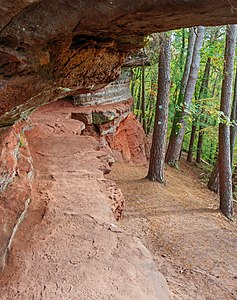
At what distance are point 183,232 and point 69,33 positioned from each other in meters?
6.72

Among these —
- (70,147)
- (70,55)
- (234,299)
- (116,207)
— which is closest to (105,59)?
(70,55)

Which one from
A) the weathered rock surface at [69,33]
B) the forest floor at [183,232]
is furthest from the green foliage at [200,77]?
the weathered rock surface at [69,33]

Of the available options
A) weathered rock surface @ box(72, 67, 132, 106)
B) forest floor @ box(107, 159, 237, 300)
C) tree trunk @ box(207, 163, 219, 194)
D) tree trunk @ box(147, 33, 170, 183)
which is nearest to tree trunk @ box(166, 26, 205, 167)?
tree trunk @ box(207, 163, 219, 194)

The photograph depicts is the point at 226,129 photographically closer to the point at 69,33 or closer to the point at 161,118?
the point at 161,118

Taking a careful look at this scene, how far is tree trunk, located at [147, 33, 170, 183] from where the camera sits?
10334 millimetres

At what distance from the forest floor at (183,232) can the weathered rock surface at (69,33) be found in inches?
165

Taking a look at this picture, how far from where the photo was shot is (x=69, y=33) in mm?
3234

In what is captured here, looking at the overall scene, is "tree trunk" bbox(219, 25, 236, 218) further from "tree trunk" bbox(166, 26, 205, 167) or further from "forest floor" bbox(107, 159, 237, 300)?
"tree trunk" bbox(166, 26, 205, 167)

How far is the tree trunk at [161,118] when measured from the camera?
407 inches

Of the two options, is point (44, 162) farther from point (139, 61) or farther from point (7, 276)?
point (139, 61)

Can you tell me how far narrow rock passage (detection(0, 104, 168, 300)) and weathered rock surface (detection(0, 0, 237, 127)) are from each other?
167 cm

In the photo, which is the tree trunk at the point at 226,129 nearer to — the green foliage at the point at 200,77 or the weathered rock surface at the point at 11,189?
the green foliage at the point at 200,77

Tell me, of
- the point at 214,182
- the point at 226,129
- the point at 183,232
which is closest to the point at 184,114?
the point at 214,182

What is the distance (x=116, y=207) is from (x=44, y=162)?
1987 mm
